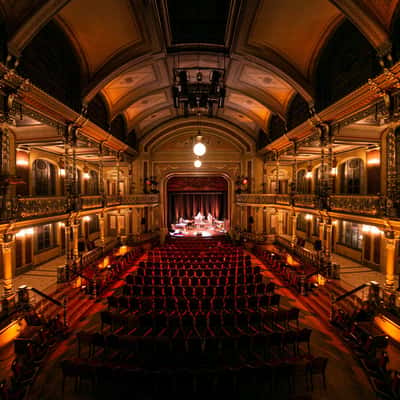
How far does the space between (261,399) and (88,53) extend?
42.5 ft

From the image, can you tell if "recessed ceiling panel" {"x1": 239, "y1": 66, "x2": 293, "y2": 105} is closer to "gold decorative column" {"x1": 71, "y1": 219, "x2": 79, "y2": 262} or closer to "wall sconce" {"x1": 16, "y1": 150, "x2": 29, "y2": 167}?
"gold decorative column" {"x1": 71, "y1": 219, "x2": 79, "y2": 262}

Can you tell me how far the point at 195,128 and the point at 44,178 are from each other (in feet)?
40.3

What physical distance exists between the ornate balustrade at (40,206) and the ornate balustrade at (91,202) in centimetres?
144

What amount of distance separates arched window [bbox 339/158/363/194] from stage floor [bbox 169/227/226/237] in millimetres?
10419

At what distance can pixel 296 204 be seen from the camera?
43.7 ft

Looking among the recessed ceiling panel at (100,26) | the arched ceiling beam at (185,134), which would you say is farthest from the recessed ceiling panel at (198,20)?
the arched ceiling beam at (185,134)

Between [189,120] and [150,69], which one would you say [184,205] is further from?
[150,69]

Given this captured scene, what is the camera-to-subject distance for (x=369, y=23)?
251 inches

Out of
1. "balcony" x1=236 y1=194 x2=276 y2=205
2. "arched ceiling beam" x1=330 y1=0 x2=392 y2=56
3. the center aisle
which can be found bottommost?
the center aisle

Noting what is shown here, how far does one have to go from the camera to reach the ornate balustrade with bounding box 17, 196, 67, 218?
752cm

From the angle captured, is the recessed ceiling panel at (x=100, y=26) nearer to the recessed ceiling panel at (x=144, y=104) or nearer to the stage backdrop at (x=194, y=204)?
the recessed ceiling panel at (x=144, y=104)

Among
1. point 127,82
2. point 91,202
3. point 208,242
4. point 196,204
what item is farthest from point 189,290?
point 196,204

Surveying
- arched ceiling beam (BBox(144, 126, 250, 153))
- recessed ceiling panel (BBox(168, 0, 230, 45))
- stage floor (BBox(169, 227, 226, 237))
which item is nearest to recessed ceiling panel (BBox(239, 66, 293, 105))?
recessed ceiling panel (BBox(168, 0, 230, 45))

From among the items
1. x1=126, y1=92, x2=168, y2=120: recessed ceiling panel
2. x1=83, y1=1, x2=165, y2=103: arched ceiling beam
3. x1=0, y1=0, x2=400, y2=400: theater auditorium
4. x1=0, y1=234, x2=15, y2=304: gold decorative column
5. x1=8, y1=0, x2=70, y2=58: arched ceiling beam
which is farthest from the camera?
x1=126, y1=92, x2=168, y2=120: recessed ceiling panel
